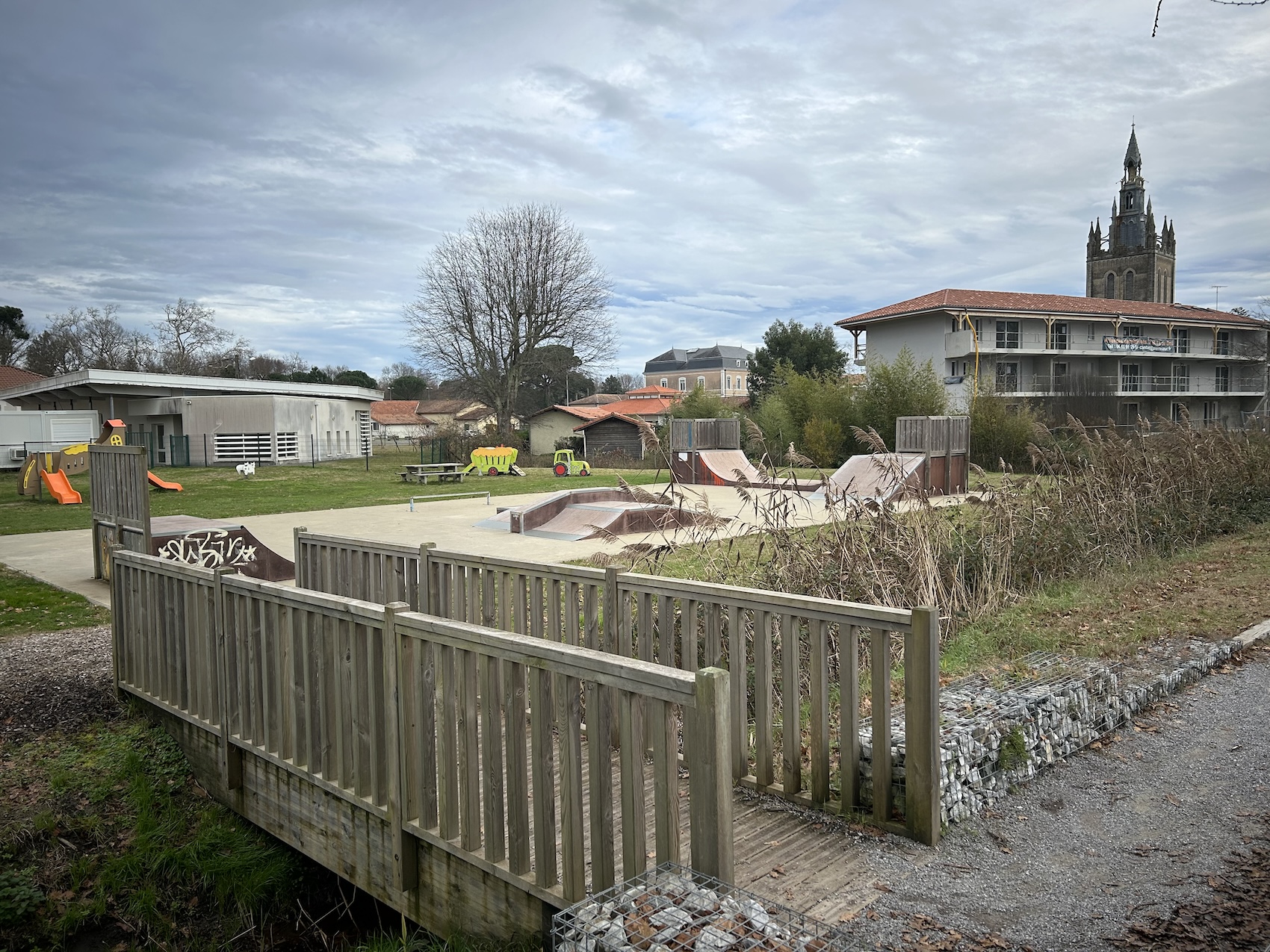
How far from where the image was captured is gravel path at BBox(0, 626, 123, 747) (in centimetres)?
538

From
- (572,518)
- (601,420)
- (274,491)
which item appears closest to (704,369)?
(601,420)

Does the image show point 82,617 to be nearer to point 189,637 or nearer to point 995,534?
point 189,637

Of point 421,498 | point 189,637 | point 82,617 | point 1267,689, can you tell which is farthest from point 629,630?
point 421,498

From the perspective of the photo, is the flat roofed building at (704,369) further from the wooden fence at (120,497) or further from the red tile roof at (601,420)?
the wooden fence at (120,497)

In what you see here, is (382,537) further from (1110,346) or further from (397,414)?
(397,414)

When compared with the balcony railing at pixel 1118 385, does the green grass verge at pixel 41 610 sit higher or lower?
lower

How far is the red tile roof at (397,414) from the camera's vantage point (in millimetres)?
71125

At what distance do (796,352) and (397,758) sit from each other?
45706 mm

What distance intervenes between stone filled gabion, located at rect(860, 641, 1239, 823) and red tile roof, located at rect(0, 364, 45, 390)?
177 ft

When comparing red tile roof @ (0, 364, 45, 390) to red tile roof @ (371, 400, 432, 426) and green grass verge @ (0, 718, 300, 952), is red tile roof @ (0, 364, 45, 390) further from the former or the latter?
green grass verge @ (0, 718, 300, 952)

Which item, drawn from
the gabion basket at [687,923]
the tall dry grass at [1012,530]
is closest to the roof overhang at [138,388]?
the tall dry grass at [1012,530]

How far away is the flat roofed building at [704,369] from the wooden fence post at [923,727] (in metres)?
94.7

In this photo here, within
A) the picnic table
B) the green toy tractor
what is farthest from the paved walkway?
the green toy tractor

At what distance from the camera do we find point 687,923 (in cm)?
205
